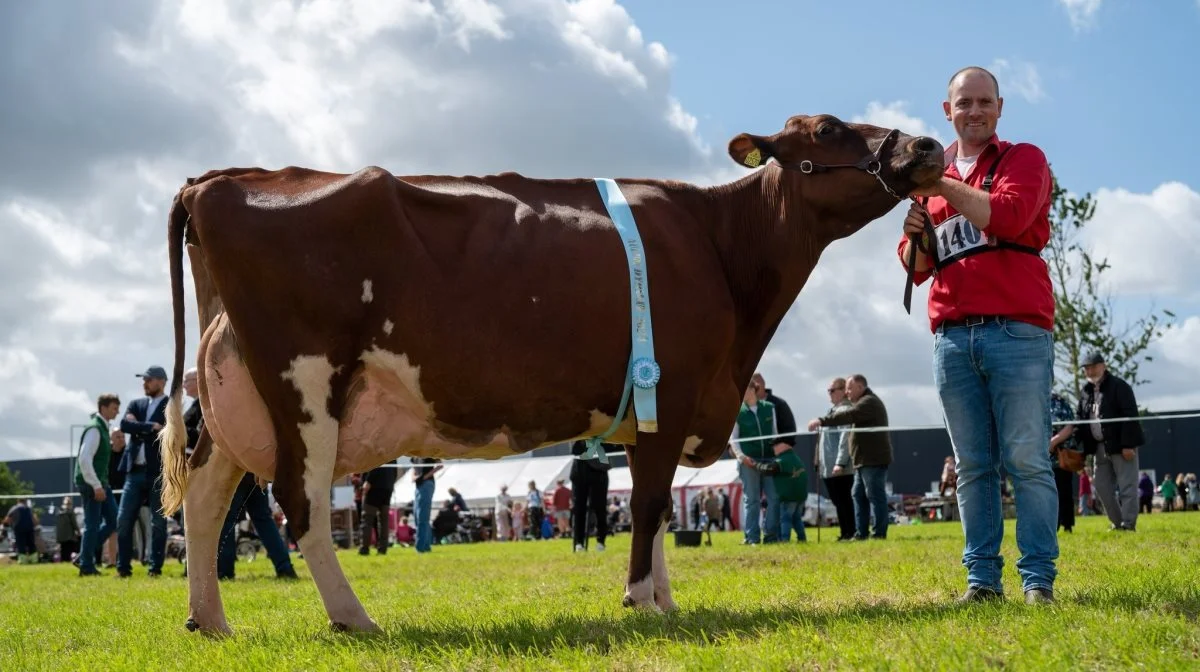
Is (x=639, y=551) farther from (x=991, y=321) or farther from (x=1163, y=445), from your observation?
(x=1163, y=445)

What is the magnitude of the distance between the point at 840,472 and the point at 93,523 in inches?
363

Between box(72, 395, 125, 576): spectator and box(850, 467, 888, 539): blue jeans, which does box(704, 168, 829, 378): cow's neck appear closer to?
box(850, 467, 888, 539): blue jeans

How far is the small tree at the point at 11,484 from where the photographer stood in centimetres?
8150

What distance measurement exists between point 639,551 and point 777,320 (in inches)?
59.2

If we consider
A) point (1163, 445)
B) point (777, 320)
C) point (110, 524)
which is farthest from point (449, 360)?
point (1163, 445)

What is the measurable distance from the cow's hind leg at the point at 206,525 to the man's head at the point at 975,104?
392 cm

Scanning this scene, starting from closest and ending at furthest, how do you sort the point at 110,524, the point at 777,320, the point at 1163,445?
the point at 777,320 → the point at 110,524 → the point at 1163,445

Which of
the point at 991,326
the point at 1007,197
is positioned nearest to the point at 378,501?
the point at 991,326

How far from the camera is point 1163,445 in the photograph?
52.8 metres

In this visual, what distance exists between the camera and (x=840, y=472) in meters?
14.8

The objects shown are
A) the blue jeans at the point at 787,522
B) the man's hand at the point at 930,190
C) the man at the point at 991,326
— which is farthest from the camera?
the blue jeans at the point at 787,522

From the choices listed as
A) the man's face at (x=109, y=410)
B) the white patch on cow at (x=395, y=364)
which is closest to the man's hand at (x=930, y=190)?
the white patch on cow at (x=395, y=364)

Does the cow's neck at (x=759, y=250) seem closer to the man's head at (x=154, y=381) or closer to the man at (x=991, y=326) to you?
the man at (x=991, y=326)

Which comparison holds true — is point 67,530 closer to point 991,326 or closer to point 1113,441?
point 1113,441
